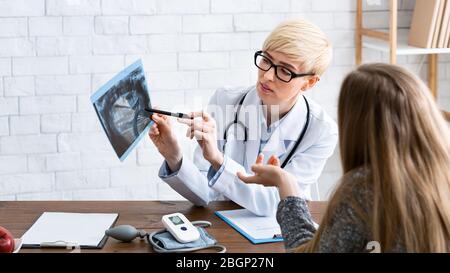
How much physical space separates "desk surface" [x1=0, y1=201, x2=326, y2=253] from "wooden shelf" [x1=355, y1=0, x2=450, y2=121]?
1.20 metres

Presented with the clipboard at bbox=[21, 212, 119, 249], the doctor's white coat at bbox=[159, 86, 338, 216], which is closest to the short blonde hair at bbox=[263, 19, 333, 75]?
the doctor's white coat at bbox=[159, 86, 338, 216]

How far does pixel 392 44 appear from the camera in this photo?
3.00 metres

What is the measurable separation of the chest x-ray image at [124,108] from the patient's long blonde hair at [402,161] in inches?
29.8

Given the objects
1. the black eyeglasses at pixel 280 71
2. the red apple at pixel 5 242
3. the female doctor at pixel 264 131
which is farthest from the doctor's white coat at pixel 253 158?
the red apple at pixel 5 242

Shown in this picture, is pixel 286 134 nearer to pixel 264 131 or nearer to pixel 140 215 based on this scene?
pixel 264 131

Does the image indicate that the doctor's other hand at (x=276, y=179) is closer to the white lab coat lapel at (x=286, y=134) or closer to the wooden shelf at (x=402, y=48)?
the white lab coat lapel at (x=286, y=134)

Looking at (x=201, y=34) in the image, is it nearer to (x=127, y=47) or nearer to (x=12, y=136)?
(x=127, y=47)

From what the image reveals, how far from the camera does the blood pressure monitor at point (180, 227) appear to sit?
66.5 inches

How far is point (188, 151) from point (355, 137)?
6.74 ft

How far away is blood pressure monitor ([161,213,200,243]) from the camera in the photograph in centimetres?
169

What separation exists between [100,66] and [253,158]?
110 centimetres

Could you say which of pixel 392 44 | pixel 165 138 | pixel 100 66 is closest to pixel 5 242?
pixel 165 138

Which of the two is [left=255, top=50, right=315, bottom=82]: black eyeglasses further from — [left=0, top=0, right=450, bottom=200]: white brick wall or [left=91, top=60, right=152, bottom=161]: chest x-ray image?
[left=0, top=0, right=450, bottom=200]: white brick wall
